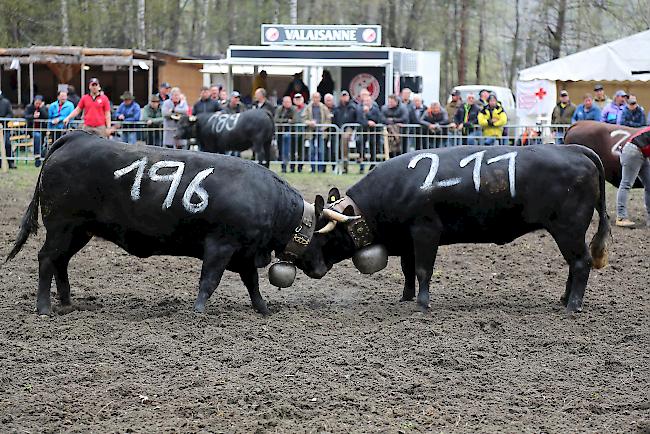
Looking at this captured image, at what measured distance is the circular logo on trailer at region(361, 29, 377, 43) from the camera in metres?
28.2

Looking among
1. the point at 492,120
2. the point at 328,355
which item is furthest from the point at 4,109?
the point at 328,355

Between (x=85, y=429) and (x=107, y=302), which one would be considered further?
(x=107, y=302)

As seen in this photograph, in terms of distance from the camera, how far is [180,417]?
5.45 metres

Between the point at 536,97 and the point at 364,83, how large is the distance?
4.78m

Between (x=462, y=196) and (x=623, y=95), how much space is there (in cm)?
1217

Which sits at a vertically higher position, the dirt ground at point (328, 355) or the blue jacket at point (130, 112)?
the blue jacket at point (130, 112)

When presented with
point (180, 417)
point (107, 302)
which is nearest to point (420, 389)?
point (180, 417)

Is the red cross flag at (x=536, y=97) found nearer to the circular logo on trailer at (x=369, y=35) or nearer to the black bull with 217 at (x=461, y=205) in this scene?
the circular logo on trailer at (x=369, y=35)

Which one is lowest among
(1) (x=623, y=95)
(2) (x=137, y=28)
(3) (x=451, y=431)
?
(3) (x=451, y=431)

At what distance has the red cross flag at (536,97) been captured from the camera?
25.1 m

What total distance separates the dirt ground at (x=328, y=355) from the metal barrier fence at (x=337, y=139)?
33.8ft

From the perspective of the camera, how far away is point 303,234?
8188 millimetres

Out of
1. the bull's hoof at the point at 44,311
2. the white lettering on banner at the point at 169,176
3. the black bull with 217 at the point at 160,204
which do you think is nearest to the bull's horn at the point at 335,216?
the black bull with 217 at the point at 160,204

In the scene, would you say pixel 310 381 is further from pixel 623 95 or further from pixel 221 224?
pixel 623 95
